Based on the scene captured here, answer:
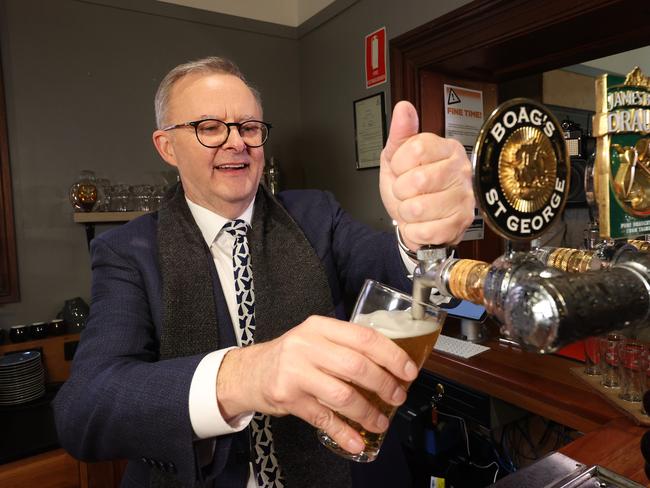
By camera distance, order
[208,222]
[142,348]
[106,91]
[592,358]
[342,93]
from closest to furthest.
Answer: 1. [142,348]
2. [208,222]
3. [592,358]
4. [106,91]
5. [342,93]

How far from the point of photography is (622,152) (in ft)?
1.45

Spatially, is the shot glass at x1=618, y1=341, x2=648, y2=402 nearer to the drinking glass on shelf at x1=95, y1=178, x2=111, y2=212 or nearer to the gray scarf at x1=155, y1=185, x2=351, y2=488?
the gray scarf at x1=155, y1=185, x2=351, y2=488

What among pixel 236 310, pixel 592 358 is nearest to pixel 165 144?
pixel 236 310

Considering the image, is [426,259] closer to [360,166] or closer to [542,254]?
[542,254]

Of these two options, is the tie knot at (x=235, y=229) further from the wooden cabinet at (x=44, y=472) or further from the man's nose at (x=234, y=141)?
the wooden cabinet at (x=44, y=472)

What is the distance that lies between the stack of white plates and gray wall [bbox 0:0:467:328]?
1.09 feet

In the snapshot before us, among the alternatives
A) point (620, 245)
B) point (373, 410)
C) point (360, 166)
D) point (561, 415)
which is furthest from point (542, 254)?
point (360, 166)

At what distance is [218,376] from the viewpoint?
658 mm

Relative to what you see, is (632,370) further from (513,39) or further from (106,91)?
(106,91)

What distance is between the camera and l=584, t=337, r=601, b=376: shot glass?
71.1 inches

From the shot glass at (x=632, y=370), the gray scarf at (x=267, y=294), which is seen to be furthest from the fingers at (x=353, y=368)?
the shot glass at (x=632, y=370)

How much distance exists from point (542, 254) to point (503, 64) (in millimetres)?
2162

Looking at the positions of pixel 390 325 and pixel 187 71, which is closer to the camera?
pixel 390 325

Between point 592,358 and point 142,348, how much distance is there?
175cm
